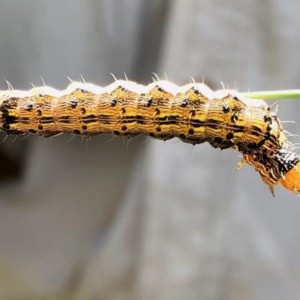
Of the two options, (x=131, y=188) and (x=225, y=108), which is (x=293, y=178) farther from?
(x=131, y=188)

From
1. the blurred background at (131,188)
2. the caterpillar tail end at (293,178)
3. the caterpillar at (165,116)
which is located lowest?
the caterpillar tail end at (293,178)

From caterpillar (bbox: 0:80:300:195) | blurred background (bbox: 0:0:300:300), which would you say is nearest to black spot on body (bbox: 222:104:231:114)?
caterpillar (bbox: 0:80:300:195)

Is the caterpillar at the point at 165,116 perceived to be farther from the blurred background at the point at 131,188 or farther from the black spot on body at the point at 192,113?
the blurred background at the point at 131,188

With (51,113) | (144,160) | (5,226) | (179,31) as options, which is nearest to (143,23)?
(179,31)

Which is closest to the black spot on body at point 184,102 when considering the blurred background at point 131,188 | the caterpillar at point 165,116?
the caterpillar at point 165,116

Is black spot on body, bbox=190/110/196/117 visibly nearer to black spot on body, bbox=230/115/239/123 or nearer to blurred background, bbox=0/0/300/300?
black spot on body, bbox=230/115/239/123

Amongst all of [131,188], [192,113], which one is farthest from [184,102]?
[131,188]

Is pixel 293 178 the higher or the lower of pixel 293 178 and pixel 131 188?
the lower
